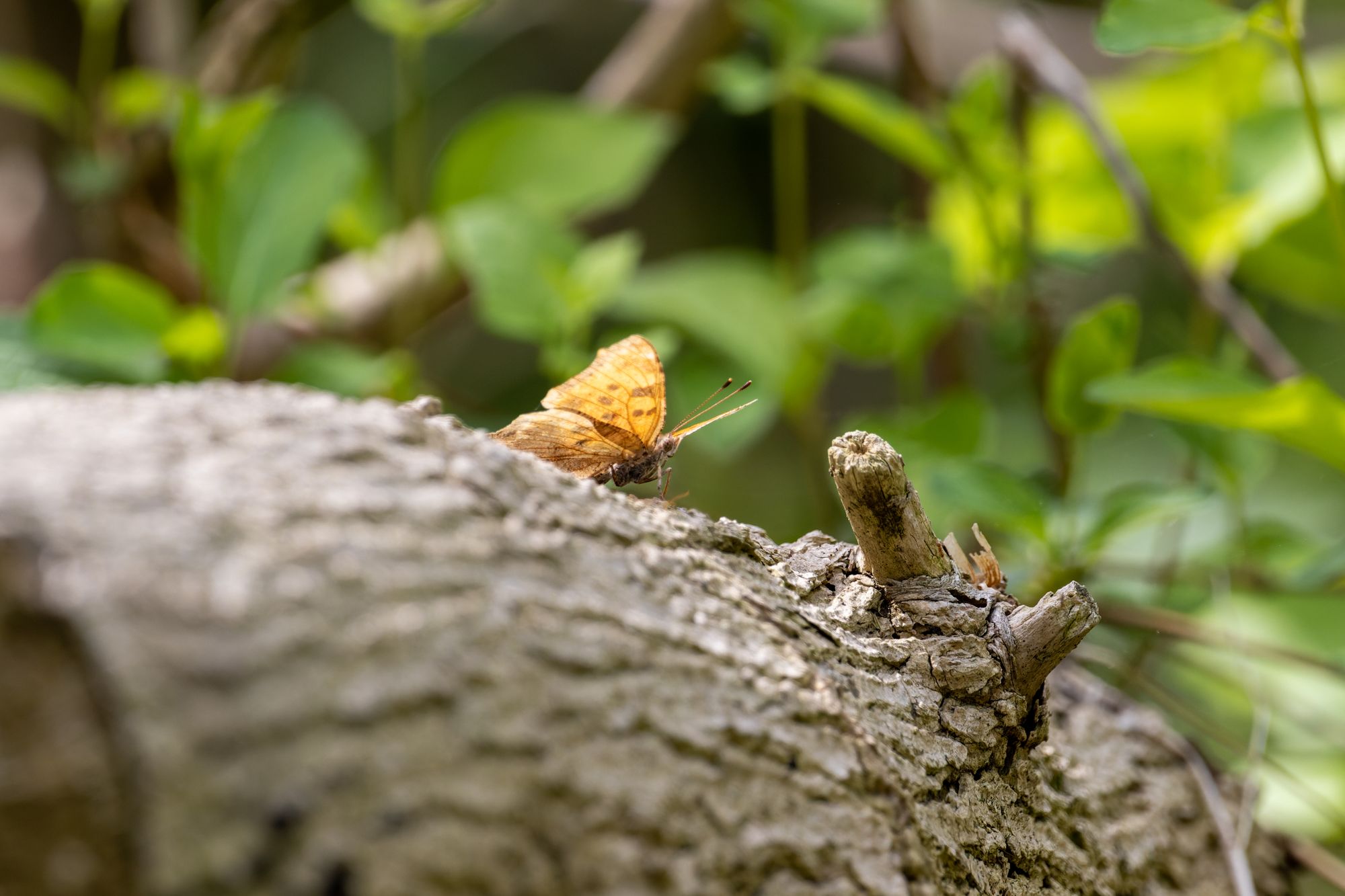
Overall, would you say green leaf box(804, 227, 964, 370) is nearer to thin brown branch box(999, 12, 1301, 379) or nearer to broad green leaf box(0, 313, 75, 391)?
thin brown branch box(999, 12, 1301, 379)

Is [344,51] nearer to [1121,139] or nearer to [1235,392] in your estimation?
[1121,139]

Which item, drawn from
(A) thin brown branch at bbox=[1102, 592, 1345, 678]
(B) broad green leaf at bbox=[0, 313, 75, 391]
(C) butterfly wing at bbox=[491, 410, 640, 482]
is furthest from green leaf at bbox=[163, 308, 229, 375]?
(A) thin brown branch at bbox=[1102, 592, 1345, 678]

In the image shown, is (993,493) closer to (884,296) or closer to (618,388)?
(618,388)

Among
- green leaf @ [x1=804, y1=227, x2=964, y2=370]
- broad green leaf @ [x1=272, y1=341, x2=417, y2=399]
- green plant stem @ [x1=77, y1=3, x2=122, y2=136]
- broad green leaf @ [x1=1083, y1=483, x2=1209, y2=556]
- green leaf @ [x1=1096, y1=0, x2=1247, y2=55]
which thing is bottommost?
broad green leaf @ [x1=1083, y1=483, x2=1209, y2=556]

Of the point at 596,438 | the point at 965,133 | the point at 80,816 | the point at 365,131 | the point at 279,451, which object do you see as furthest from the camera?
the point at 365,131

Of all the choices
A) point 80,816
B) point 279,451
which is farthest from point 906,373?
point 80,816

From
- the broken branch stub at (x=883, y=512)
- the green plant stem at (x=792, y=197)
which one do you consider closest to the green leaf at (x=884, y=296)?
the green plant stem at (x=792, y=197)
